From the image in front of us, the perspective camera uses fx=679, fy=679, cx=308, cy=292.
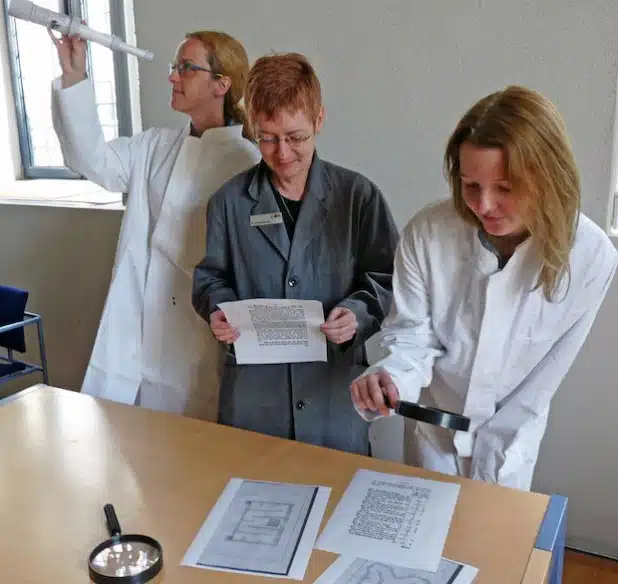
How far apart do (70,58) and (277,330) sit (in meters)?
1.03

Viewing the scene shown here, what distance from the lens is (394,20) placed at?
2.10m

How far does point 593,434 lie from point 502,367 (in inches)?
35.8

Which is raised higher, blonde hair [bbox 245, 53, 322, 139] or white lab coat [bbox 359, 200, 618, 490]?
blonde hair [bbox 245, 53, 322, 139]

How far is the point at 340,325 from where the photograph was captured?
152cm

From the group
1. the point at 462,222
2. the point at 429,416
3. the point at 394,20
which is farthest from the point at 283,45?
the point at 429,416

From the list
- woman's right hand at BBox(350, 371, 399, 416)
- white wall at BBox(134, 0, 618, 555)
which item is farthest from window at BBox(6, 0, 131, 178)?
woman's right hand at BBox(350, 371, 399, 416)

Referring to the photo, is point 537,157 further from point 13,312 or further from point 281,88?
point 13,312

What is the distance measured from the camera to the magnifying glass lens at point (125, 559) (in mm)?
1084

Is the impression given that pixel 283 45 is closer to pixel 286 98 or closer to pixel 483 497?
pixel 286 98

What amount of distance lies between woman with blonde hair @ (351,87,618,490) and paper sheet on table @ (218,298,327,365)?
18 centimetres

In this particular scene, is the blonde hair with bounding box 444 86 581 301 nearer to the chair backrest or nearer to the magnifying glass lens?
the magnifying glass lens

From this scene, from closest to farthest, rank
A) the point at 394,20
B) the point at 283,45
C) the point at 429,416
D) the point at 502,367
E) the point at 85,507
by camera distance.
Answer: the point at 429,416, the point at 85,507, the point at 502,367, the point at 394,20, the point at 283,45

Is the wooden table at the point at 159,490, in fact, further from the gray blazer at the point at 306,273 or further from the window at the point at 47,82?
the window at the point at 47,82

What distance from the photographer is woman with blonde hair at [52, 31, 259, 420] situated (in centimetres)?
190
